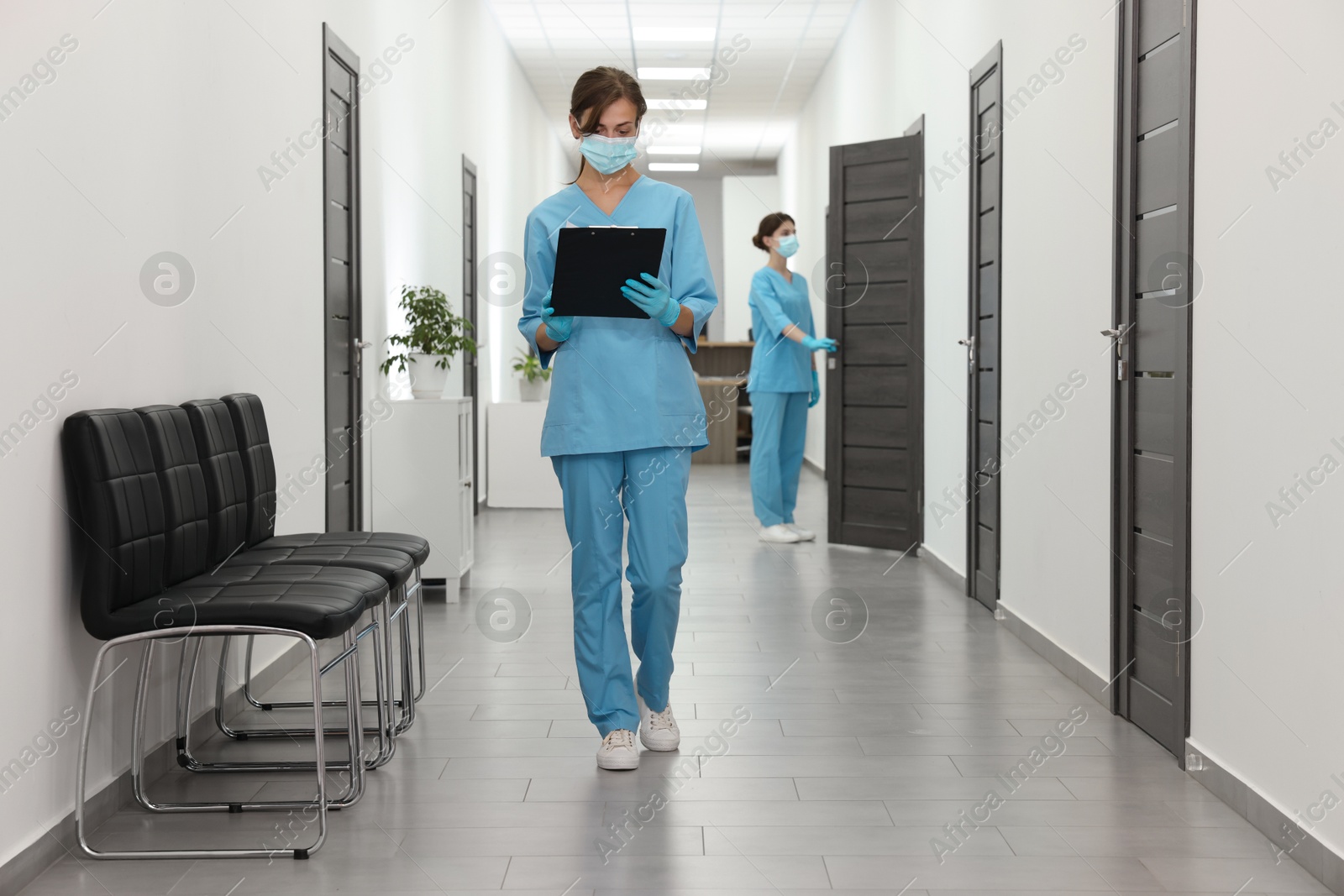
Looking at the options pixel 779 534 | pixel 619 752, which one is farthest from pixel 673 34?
pixel 619 752

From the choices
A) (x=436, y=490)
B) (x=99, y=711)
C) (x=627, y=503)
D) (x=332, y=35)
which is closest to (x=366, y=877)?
(x=99, y=711)

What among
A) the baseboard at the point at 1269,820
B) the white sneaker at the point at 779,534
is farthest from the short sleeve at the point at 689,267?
the white sneaker at the point at 779,534

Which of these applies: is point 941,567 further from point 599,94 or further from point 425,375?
point 599,94

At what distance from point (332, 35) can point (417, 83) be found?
1443mm

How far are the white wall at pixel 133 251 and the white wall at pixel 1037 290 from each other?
222 centimetres

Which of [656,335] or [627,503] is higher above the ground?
[656,335]

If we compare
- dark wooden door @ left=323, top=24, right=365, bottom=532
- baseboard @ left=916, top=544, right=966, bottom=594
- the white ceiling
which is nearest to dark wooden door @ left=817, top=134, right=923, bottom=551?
baseboard @ left=916, top=544, right=966, bottom=594

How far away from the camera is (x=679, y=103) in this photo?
10188 mm

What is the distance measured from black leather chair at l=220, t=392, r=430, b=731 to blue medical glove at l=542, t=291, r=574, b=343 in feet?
2.29

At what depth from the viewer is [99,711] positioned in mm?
2250

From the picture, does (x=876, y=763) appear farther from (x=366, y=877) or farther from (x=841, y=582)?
(x=841, y=582)

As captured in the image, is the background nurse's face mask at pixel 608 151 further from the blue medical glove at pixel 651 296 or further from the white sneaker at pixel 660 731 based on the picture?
the white sneaker at pixel 660 731

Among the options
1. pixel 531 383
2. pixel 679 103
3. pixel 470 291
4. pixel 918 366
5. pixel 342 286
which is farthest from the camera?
pixel 679 103

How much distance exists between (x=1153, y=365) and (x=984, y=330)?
1.63 metres
